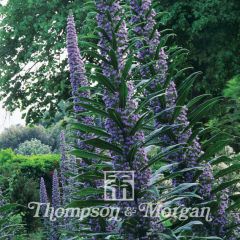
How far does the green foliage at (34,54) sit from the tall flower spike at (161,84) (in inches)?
462

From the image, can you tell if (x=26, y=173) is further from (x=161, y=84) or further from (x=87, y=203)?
(x=87, y=203)

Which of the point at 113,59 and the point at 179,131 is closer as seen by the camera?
the point at 113,59

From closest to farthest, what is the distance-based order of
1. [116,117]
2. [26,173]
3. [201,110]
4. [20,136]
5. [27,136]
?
[116,117], [201,110], [26,173], [27,136], [20,136]

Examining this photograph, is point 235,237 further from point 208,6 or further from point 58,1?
point 58,1

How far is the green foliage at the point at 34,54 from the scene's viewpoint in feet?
53.9

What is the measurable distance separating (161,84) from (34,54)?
46.3 ft

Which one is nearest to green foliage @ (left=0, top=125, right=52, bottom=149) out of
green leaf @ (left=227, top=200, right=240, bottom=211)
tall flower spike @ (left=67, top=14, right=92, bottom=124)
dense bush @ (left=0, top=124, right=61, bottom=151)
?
dense bush @ (left=0, top=124, right=61, bottom=151)

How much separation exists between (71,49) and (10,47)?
14.8m

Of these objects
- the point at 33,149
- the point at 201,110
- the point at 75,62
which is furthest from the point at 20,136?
the point at 201,110

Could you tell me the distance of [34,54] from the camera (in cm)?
1747

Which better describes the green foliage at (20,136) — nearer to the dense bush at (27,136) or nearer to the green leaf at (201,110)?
the dense bush at (27,136)

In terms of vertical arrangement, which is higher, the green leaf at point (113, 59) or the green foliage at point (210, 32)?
the green foliage at point (210, 32)

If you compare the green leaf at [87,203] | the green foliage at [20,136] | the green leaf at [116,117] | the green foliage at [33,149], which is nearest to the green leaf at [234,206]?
the green leaf at [87,203]

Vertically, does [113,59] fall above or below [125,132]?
above
